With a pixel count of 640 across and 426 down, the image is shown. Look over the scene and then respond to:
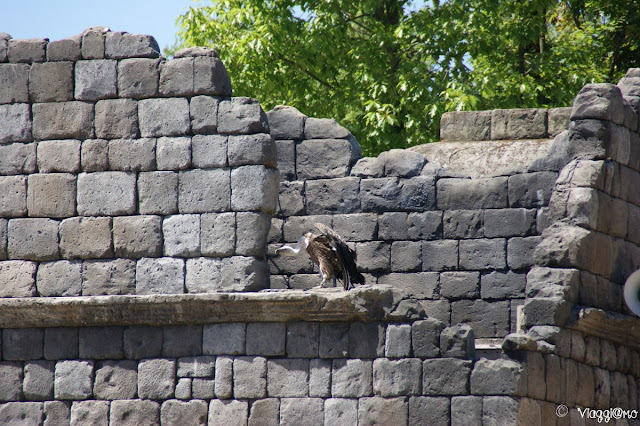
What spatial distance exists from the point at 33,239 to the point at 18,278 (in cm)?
42

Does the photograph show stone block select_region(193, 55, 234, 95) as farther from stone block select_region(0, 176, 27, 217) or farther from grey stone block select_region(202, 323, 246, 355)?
grey stone block select_region(202, 323, 246, 355)

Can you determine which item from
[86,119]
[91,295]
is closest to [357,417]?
[91,295]

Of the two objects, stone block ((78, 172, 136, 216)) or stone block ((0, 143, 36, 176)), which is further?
stone block ((0, 143, 36, 176))

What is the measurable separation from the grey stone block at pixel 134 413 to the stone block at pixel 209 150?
2.40m

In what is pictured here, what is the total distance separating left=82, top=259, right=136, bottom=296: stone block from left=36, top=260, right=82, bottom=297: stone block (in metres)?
0.07

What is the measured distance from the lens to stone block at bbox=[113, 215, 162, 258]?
36.3ft

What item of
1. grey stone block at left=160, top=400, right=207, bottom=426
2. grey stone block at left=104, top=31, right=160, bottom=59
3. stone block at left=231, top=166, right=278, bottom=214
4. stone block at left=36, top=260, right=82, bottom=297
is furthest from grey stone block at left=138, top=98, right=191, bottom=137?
grey stone block at left=160, top=400, right=207, bottom=426

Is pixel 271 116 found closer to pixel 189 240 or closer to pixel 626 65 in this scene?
pixel 189 240

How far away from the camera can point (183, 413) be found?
10664mm

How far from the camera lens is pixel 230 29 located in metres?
20.6

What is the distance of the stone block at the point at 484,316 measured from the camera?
500 inches

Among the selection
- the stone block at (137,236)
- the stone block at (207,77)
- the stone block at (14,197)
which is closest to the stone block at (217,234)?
the stone block at (137,236)

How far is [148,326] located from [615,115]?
17.6 ft

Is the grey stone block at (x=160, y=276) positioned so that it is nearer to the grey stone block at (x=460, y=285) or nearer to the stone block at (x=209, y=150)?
the stone block at (x=209, y=150)
